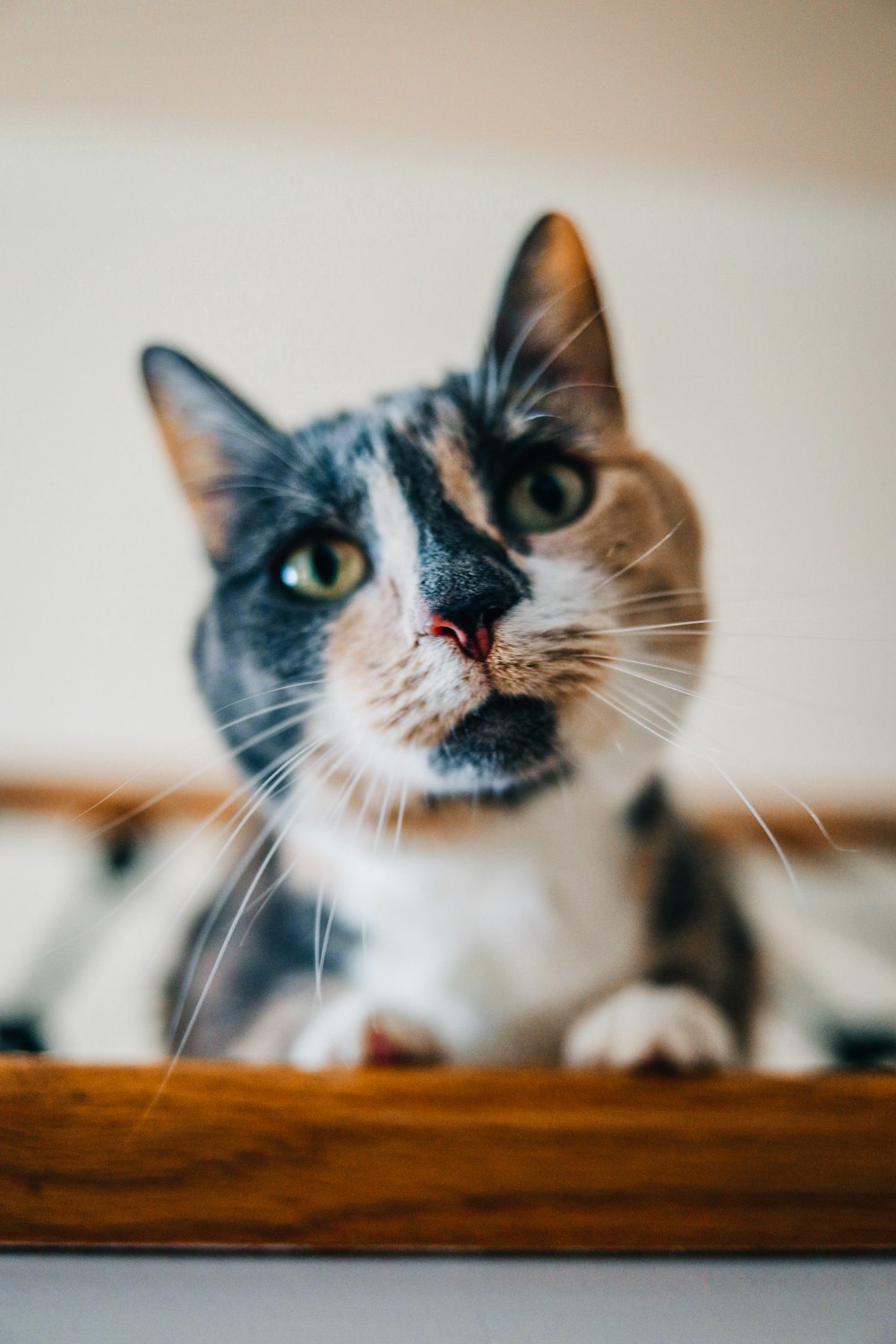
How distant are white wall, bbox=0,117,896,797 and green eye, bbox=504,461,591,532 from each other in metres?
0.10

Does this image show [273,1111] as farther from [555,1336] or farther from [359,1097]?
[555,1336]

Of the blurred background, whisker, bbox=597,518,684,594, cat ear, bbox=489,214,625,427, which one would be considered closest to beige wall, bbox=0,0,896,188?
the blurred background

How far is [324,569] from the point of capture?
0.64 m

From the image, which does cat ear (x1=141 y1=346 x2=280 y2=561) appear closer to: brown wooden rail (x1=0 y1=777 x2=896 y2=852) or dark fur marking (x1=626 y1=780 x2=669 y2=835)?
brown wooden rail (x1=0 y1=777 x2=896 y2=852)

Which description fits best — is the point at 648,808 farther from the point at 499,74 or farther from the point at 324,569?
the point at 499,74

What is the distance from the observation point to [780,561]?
712 millimetres

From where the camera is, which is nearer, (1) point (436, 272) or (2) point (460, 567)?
(2) point (460, 567)

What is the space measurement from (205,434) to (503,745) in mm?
342

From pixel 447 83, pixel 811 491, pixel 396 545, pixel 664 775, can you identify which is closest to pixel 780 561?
pixel 811 491

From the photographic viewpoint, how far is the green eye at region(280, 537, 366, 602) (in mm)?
627

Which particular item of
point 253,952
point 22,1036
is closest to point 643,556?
point 253,952

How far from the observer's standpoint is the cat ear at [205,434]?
669mm

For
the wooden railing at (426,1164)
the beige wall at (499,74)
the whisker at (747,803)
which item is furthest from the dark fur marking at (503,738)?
the beige wall at (499,74)

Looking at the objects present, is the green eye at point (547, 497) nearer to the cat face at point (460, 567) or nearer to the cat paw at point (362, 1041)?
the cat face at point (460, 567)
